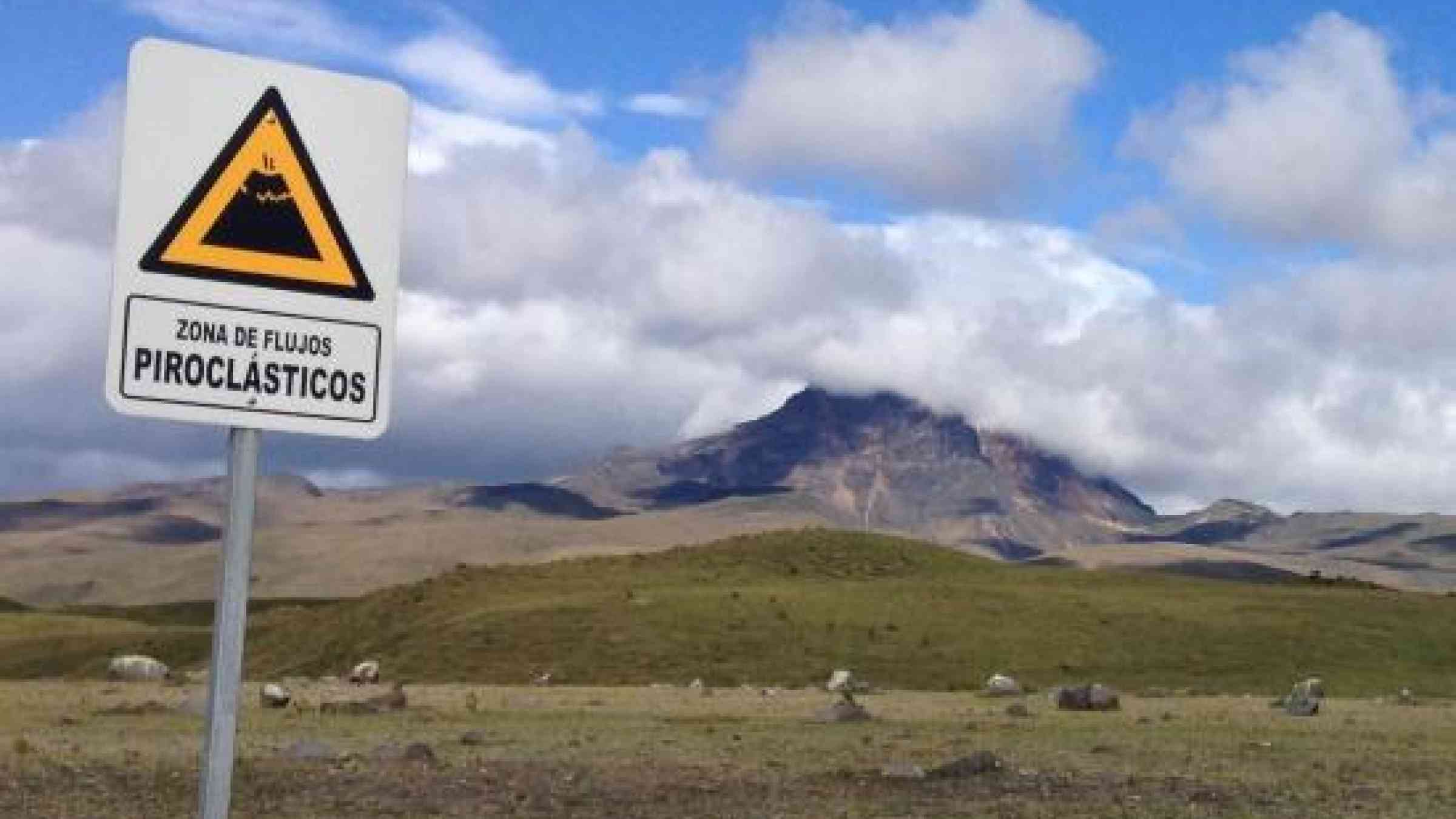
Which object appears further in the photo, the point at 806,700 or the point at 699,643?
the point at 699,643

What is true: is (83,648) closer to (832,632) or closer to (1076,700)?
(832,632)

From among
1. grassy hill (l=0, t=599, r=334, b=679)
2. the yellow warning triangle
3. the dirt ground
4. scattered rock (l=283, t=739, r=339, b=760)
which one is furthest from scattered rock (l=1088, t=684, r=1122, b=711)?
grassy hill (l=0, t=599, r=334, b=679)

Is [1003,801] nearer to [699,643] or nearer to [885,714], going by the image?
[885,714]

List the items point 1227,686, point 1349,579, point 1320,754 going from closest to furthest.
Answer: point 1320,754, point 1227,686, point 1349,579

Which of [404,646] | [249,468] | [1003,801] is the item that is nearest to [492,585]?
[404,646]

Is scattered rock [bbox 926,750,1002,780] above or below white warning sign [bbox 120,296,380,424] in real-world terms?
below

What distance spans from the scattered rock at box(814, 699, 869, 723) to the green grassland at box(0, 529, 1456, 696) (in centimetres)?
3360

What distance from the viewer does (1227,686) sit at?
8350 cm

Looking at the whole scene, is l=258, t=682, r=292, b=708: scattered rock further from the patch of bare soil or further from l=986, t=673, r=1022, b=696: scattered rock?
l=986, t=673, r=1022, b=696: scattered rock

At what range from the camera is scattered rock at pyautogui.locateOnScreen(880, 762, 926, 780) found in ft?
100

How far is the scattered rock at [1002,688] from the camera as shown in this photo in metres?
73.3

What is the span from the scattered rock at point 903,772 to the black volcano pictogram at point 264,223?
25.2 meters

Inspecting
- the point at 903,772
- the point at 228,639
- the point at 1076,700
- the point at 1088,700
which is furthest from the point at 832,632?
the point at 228,639

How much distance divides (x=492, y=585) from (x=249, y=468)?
112m
